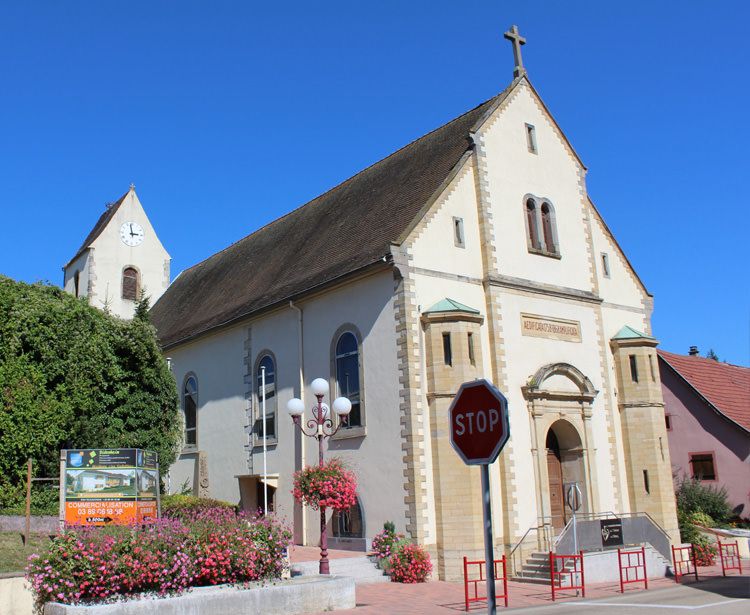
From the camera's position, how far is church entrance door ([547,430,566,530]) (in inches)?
917

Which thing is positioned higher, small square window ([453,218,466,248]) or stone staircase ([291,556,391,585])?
small square window ([453,218,466,248])

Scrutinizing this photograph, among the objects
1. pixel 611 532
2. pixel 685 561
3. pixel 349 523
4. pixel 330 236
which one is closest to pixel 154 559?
pixel 349 523

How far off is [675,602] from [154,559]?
9.98 metres

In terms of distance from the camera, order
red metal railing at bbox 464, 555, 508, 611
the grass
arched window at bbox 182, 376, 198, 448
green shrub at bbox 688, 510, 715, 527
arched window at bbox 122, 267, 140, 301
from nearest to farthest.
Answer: the grass → red metal railing at bbox 464, 555, 508, 611 → green shrub at bbox 688, 510, 715, 527 → arched window at bbox 182, 376, 198, 448 → arched window at bbox 122, 267, 140, 301

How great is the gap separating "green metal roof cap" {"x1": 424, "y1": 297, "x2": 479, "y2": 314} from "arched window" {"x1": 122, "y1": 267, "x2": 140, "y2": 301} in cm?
2544

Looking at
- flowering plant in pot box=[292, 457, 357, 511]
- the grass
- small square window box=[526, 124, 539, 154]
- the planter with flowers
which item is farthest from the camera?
small square window box=[526, 124, 539, 154]

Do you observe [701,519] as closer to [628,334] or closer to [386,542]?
[628,334]

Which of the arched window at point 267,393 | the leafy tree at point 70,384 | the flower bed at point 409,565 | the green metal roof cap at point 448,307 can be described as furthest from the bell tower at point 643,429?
the leafy tree at point 70,384

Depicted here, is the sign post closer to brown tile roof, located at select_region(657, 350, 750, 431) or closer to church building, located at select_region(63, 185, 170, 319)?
brown tile roof, located at select_region(657, 350, 750, 431)

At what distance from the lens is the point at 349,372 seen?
2308 centimetres

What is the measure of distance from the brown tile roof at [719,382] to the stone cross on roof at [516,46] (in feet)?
49.2

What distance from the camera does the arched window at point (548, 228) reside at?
2561cm

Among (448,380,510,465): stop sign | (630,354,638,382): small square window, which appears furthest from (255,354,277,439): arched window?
(448,380,510,465): stop sign

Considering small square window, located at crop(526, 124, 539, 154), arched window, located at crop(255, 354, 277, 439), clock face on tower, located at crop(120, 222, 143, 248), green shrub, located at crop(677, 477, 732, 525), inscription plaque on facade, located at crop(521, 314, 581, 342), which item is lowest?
green shrub, located at crop(677, 477, 732, 525)
